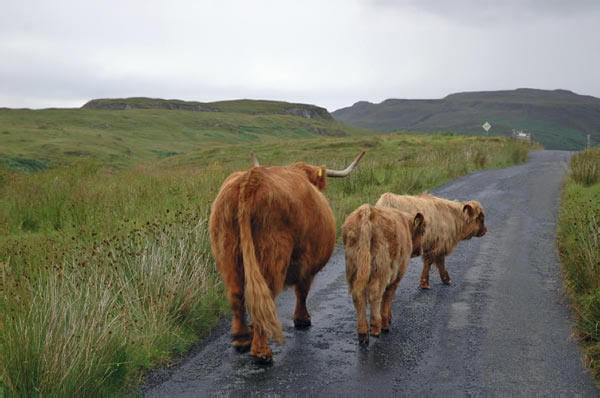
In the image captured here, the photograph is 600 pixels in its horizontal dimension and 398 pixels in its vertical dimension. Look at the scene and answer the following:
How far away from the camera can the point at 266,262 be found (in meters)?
3.92

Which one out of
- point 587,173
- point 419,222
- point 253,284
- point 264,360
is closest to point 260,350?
point 264,360

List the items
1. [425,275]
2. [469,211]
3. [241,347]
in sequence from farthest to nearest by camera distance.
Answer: [469,211], [425,275], [241,347]

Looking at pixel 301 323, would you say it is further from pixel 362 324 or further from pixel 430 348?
pixel 430 348

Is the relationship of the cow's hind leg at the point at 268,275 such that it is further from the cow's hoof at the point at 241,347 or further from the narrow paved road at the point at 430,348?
the cow's hoof at the point at 241,347

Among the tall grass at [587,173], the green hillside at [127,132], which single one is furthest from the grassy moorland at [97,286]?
the tall grass at [587,173]

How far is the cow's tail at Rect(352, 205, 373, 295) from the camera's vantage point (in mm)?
4473

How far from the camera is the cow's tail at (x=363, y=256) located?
14.7 feet

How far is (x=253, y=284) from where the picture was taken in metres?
3.75

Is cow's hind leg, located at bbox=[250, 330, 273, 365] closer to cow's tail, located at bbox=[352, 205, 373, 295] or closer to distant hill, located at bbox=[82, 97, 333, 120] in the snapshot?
cow's tail, located at bbox=[352, 205, 373, 295]

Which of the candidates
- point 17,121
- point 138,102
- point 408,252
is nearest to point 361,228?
point 408,252

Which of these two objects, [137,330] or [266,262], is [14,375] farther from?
[266,262]

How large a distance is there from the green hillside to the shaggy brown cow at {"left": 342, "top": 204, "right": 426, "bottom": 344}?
14042 millimetres

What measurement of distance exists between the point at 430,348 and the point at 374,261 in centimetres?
93

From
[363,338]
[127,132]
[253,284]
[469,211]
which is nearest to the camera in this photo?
[253,284]
